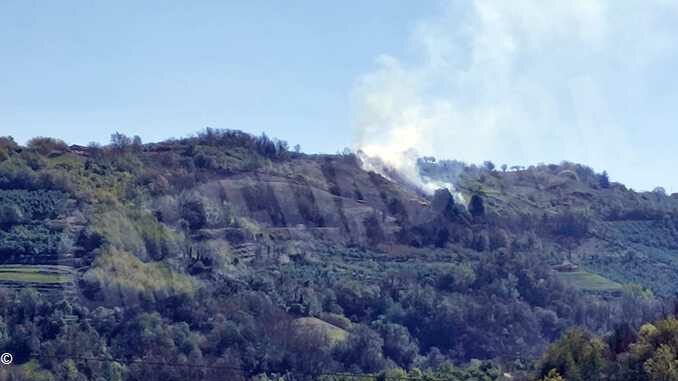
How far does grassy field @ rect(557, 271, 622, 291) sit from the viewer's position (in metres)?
145

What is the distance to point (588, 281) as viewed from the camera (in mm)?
147625

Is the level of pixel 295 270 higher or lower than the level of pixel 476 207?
lower

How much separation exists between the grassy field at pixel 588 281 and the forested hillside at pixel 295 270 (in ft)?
1.25

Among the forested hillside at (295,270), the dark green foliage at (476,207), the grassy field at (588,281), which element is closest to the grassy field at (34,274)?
the forested hillside at (295,270)

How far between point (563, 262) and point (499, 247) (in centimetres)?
636

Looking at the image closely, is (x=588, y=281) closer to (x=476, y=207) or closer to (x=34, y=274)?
(x=476, y=207)

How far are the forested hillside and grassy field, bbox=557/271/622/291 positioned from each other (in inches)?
14.9

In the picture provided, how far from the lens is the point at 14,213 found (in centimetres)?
12475

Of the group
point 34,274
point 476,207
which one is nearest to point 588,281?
point 476,207

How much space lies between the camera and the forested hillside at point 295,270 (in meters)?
106

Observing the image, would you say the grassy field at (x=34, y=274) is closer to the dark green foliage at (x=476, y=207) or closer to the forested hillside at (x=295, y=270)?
the forested hillside at (x=295, y=270)

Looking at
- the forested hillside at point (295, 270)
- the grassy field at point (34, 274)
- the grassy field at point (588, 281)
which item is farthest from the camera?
the grassy field at point (588, 281)

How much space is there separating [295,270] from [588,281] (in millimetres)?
29888

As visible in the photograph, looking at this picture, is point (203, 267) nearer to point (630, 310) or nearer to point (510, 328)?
point (510, 328)
